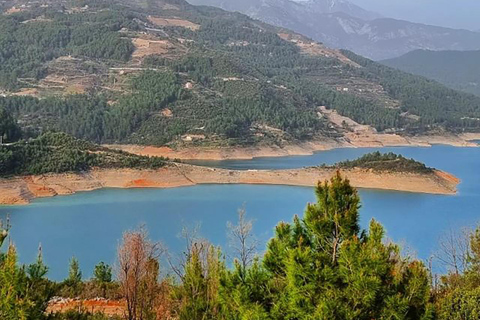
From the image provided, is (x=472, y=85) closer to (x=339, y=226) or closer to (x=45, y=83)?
(x=45, y=83)

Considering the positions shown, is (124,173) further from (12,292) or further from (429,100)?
(429,100)

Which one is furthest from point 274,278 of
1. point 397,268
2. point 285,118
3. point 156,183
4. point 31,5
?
point 31,5

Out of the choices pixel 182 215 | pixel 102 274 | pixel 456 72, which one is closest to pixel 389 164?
pixel 182 215

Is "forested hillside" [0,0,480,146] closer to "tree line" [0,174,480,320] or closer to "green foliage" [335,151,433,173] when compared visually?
"green foliage" [335,151,433,173]

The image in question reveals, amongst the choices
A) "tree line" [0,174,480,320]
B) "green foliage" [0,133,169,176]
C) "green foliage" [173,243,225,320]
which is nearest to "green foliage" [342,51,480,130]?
"green foliage" [0,133,169,176]

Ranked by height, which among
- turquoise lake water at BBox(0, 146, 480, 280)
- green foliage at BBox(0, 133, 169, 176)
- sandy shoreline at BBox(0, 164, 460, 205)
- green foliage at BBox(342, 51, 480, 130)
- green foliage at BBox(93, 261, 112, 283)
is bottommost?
turquoise lake water at BBox(0, 146, 480, 280)
